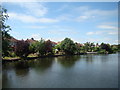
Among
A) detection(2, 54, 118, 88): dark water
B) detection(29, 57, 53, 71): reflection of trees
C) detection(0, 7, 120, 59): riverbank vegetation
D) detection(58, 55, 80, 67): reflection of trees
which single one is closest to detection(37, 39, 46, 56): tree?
detection(0, 7, 120, 59): riverbank vegetation

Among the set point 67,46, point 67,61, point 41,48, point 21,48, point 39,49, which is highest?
point 67,46

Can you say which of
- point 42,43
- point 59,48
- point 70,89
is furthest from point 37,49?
point 70,89

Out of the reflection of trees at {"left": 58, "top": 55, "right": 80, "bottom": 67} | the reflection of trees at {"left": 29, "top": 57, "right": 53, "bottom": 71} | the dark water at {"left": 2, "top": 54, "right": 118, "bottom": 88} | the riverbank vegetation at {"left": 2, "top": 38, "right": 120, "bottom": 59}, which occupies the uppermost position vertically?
the riverbank vegetation at {"left": 2, "top": 38, "right": 120, "bottom": 59}

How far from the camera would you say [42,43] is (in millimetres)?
37531

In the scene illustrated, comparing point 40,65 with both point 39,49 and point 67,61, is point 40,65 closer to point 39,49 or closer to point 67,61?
point 67,61

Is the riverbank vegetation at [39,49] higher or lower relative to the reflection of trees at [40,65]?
higher

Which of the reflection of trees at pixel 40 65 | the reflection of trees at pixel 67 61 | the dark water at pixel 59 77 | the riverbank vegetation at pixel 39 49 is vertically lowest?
the reflection of trees at pixel 67 61

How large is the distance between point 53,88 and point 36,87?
1.55m

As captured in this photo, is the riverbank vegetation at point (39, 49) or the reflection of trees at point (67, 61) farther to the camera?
the riverbank vegetation at point (39, 49)

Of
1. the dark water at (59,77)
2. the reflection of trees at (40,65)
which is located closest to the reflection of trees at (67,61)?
the reflection of trees at (40,65)

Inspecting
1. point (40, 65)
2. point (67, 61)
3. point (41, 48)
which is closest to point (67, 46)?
point (41, 48)

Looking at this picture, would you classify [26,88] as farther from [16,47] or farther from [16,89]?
[16,47]

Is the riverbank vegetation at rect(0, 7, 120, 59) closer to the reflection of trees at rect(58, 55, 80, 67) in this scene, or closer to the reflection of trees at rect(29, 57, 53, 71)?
the reflection of trees at rect(29, 57, 53, 71)

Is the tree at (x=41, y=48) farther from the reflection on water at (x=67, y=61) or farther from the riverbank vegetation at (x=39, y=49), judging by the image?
the reflection on water at (x=67, y=61)
